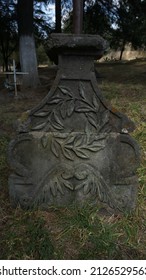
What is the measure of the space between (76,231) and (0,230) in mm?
695

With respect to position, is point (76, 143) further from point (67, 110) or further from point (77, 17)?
point (77, 17)

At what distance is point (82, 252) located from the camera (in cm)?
254

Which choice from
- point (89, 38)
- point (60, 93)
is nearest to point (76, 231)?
point (60, 93)

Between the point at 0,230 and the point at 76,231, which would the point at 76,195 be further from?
the point at 0,230

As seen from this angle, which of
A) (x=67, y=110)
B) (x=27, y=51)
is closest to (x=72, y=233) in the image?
(x=67, y=110)

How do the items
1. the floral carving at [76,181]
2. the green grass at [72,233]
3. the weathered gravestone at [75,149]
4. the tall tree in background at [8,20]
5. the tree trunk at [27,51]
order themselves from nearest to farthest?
the green grass at [72,233] < the weathered gravestone at [75,149] < the floral carving at [76,181] < the tree trunk at [27,51] < the tall tree in background at [8,20]

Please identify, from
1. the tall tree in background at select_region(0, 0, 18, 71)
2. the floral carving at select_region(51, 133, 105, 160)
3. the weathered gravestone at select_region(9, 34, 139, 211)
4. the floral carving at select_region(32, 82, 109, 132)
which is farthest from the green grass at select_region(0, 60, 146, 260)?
the tall tree in background at select_region(0, 0, 18, 71)

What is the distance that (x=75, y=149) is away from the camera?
2932mm

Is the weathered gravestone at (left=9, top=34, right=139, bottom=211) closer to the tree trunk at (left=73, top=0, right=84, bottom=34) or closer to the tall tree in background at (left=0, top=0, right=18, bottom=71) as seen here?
the tree trunk at (left=73, top=0, right=84, bottom=34)

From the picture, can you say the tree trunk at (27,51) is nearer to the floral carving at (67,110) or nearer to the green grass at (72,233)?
the green grass at (72,233)

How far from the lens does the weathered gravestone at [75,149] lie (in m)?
2.86

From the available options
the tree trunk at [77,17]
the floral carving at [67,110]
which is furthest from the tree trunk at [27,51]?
the floral carving at [67,110]

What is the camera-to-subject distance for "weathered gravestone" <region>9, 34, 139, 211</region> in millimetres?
2863

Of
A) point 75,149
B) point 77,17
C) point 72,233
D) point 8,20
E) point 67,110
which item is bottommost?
point 72,233
